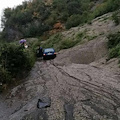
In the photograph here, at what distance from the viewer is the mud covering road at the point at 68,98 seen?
7.27m

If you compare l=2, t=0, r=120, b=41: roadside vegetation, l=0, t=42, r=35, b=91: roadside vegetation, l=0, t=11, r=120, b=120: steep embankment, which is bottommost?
l=0, t=11, r=120, b=120: steep embankment

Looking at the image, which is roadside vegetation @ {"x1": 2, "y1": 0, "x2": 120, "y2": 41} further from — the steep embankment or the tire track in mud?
the tire track in mud

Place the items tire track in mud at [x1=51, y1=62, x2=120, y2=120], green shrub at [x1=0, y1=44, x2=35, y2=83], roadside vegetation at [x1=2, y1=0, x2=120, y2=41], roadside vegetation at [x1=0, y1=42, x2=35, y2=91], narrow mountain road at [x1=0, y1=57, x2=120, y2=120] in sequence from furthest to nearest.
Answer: roadside vegetation at [x1=2, y1=0, x2=120, y2=41] < green shrub at [x1=0, y1=44, x2=35, y2=83] < roadside vegetation at [x1=0, y1=42, x2=35, y2=91] < narrow mountain road at [x1=0, y1=57, x2=120, y2=120] < tire track in mud at [x1=51, y1=62, x2=120, y2=120]

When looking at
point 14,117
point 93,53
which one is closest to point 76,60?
point 93,53

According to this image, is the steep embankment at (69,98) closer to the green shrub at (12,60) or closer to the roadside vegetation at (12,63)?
the roadside vegetation at (12,63)

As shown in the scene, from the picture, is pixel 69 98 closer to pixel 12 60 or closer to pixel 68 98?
pixel 68 98

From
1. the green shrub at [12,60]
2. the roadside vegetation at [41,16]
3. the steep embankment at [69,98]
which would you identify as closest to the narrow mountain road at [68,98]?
the steep embankment at [69,98]

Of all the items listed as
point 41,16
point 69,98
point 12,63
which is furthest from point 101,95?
point 41,16

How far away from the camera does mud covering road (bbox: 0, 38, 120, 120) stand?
727 centimetres

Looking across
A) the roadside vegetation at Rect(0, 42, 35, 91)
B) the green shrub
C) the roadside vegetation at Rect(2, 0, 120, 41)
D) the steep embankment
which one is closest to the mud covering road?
the steep embankment

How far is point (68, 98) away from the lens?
346 inches

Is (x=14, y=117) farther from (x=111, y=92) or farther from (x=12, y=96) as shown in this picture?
(x=111, y=92)

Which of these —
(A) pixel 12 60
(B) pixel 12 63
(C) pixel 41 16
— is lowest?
(B) pixel 12 63

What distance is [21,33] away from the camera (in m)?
50.8
